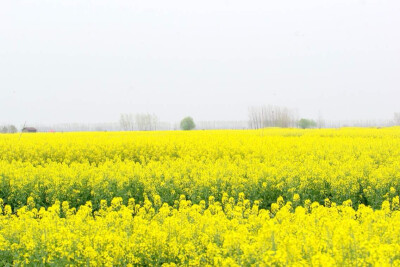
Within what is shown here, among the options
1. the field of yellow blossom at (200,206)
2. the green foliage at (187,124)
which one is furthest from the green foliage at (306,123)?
the field of yellow blossom at (200,206)

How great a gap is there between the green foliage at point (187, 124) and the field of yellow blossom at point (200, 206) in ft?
167

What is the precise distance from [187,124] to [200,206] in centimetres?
6170

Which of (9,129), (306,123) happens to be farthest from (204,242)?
(306,123)

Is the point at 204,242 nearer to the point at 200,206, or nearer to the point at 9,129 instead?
the point at 200,206

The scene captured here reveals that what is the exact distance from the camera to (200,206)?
7340 millimetres

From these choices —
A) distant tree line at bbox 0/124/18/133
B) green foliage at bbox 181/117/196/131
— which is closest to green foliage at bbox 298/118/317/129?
green foliage at bbox 181/117/196/131

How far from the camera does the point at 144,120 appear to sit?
73.2 metres

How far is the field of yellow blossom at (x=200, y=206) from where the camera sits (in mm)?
4266

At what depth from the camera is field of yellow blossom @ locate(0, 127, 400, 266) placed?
427 cm

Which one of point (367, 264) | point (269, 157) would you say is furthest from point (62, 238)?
point (269, 157)

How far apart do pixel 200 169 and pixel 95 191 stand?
2723 mm

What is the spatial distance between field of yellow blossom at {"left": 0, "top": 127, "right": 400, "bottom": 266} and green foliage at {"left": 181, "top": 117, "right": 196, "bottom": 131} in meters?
51.0

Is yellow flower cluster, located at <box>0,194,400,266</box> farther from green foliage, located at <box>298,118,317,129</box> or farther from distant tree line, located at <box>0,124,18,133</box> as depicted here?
A: green foliage, located at <box>298,118,317,129</box>

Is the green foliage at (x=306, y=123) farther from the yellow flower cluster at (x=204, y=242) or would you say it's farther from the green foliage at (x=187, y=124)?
the yellow flower cluster at (x=204, y=242)
